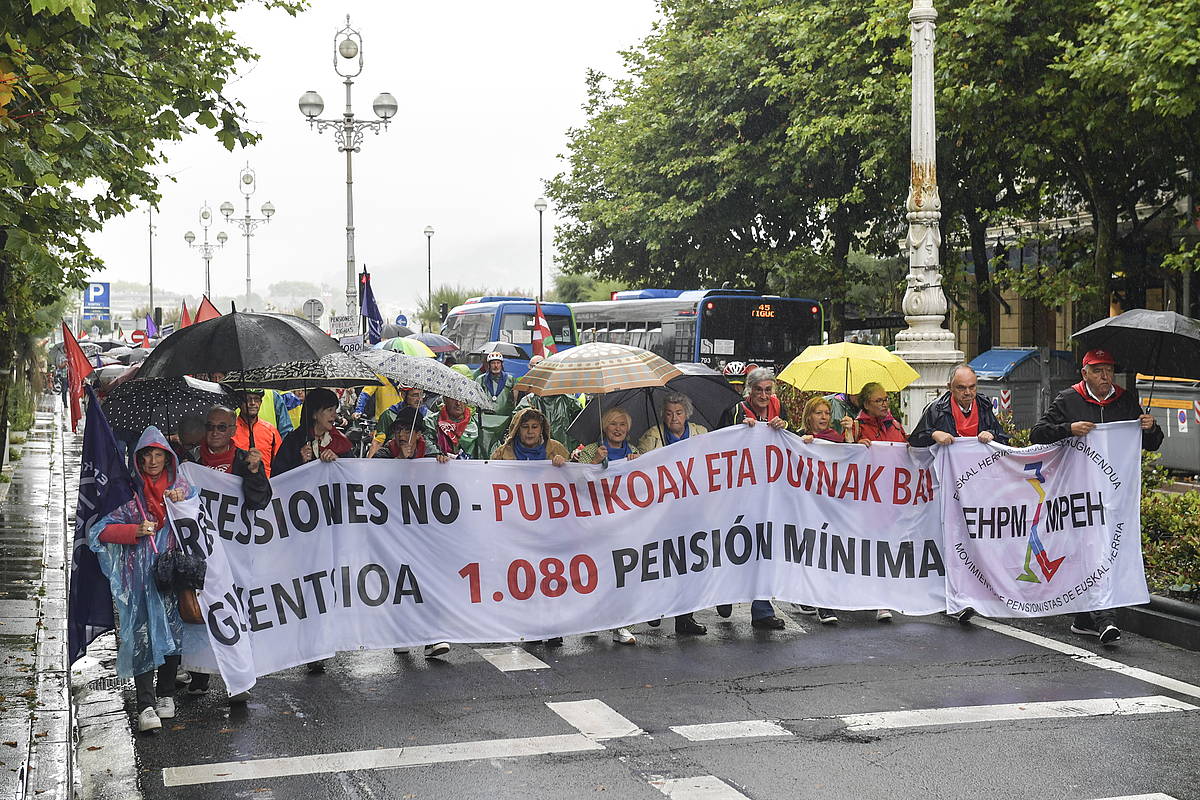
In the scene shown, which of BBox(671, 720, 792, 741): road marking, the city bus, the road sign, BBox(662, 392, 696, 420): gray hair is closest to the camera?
BBox(671, 720, 792, 741): road marking

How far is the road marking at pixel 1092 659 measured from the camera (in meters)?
7.79

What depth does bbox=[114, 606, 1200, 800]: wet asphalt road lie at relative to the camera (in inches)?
238

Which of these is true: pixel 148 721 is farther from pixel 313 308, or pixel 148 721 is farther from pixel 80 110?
pixel 313 308

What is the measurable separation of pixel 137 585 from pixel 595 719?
8.23ft

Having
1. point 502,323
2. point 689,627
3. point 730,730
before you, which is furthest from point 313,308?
point 730,730

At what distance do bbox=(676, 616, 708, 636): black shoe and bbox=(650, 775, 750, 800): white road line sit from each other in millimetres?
3196

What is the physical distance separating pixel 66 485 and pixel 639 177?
22033 mm

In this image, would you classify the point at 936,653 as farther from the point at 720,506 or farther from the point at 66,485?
the point at 66,485

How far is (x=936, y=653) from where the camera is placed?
8680mm

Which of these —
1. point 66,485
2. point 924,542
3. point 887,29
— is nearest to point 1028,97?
point 887,29

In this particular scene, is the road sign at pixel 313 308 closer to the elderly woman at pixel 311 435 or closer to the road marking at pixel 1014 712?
the elderly woman at pixel 311 435

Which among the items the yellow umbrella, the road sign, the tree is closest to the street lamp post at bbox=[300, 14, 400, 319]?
the road sign

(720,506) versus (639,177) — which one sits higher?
(639,177)

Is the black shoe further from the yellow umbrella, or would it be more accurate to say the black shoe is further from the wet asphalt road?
the yellow umbrella
